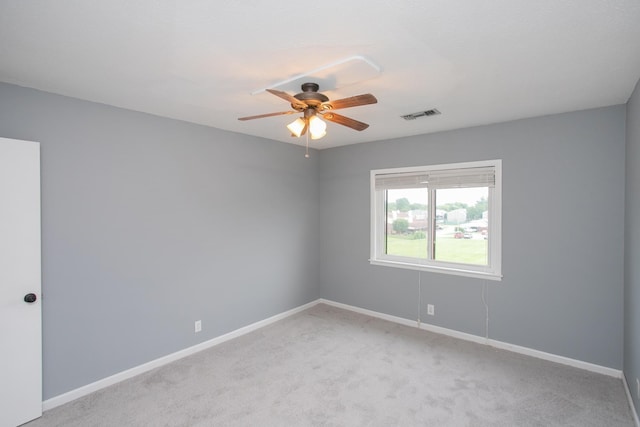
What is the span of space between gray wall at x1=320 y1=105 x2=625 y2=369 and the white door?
369 cm

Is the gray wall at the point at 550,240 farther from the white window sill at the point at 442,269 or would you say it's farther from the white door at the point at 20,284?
the white door at the point at 20,284

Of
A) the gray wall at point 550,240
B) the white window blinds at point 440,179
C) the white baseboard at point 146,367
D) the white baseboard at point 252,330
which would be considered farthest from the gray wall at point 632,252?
the white baseboard at point 146,367

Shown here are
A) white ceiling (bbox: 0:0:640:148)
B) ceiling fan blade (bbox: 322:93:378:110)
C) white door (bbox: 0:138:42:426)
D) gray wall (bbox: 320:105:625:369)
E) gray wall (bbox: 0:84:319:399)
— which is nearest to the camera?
white ceiling (bbox: 0:0:640:148)

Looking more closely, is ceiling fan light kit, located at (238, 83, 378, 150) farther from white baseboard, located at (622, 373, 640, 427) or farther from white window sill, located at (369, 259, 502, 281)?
white baseboard, located at (622, 373, 640, 427)

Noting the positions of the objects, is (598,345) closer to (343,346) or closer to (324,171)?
(343,346)

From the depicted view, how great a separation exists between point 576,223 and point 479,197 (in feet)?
3.07

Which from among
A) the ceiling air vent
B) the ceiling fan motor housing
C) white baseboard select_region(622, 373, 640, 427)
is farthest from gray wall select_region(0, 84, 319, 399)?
white baseboard select_region(622, 373, 640, 427)

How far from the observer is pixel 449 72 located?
217 cm

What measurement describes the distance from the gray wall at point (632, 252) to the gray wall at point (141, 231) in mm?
3547

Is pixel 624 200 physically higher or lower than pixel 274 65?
lower

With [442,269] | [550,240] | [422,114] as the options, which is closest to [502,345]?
[442,269]

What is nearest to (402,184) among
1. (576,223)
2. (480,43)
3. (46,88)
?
(576,223)

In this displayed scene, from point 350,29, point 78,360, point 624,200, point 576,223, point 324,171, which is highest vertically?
point 350,29

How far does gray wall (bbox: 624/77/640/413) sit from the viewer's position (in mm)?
2268
